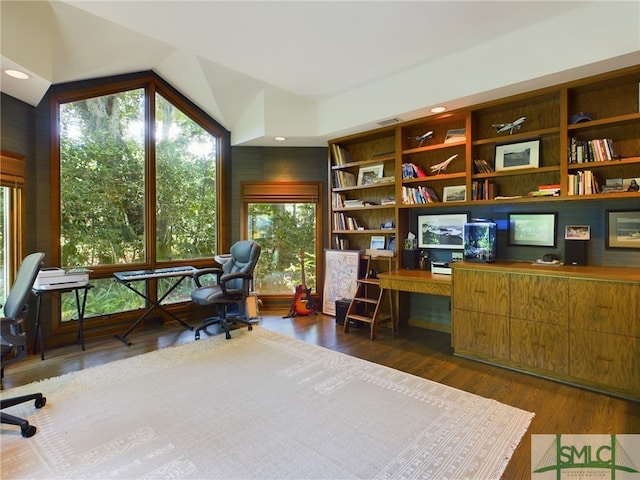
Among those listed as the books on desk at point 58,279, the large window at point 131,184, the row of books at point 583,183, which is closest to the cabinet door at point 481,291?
the row of books at point 583,183

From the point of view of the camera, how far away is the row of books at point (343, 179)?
4.47m

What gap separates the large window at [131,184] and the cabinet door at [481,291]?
334 centimetres

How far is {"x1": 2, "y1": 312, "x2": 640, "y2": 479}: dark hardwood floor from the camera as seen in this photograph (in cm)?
201

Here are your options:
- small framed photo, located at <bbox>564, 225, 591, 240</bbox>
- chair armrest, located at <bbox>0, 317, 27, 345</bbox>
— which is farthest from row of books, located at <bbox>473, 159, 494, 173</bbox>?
chair armrest, located at <bbox>0, 317, 27, 345</bbox>

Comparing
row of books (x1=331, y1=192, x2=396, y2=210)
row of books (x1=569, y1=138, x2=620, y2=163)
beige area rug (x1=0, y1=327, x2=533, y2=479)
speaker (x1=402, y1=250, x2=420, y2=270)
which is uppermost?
row of books (x1=569, y1=138, x2=620, y2=163)

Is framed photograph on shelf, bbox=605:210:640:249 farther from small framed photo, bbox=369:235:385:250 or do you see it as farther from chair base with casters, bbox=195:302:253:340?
chair base with casters, bbox=195:302:253:340

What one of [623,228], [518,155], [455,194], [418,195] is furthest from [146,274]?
[623,228]

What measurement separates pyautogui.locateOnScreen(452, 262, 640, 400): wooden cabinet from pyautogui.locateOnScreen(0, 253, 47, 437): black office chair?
3.22 m

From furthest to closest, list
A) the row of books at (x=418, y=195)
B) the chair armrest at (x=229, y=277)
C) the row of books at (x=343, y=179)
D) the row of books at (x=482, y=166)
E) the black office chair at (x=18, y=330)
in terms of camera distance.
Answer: the row of books at (x=343, y=179), the row of books at (x=418, y=195), the chair armrest at (x=229, y=277), the row of books at (x=482, y=166), the black office chair at (x=18, y=330)

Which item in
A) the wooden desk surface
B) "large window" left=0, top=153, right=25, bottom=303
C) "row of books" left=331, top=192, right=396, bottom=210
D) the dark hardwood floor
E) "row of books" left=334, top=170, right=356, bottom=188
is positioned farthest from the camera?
"row of books" left=334, top=170, right=356, bottom=188

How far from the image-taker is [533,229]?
3195mm

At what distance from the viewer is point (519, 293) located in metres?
2.73

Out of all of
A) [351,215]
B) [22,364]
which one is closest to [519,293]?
[351,215]

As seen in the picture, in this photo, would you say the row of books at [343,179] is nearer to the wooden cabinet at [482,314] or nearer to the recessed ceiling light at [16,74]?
the wooden cabinet at [482,314]
